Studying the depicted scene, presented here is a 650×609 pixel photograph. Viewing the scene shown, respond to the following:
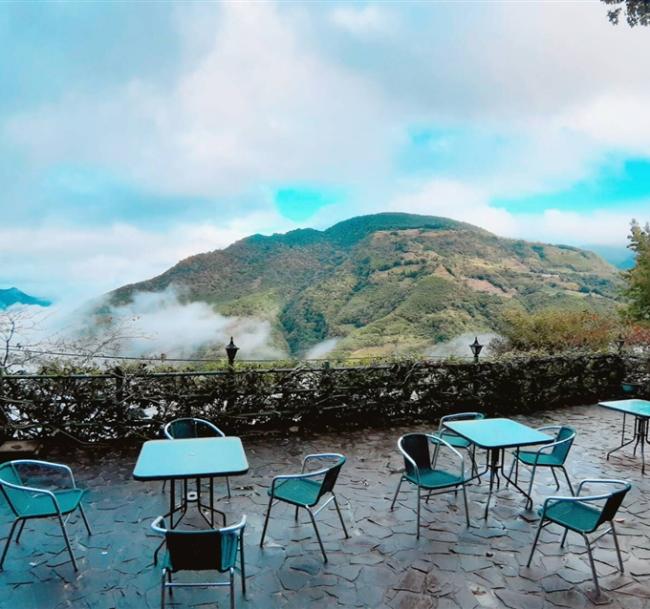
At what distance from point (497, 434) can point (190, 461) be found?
2613mm

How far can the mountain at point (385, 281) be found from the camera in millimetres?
18109

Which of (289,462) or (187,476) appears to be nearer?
(187,476)

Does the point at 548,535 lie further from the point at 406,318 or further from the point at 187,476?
the point at 406,318

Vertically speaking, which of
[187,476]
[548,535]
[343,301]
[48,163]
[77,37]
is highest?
[77,37]

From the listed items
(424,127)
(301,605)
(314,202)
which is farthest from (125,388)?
(314,202)

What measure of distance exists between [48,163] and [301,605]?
30.7 ft

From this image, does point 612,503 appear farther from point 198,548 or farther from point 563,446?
point 198,548

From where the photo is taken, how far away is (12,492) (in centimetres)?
317

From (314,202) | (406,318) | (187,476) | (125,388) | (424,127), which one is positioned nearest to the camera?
(187,476)

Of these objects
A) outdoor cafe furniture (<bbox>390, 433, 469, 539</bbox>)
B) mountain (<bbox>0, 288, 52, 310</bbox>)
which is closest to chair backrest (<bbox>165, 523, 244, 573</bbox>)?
outdoor cafe furniture (<bbox>390, 433, 469, 539</bbox>)

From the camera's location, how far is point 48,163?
357 inches

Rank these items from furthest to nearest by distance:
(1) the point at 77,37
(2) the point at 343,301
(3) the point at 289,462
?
(2) the point at 343,301
(1) the point at 77,37
(3) the point at 289,462

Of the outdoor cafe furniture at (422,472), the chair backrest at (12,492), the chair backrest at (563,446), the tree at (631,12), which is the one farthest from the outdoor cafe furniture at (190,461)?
the tree at (631,12)

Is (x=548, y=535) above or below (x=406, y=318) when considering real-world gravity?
below
